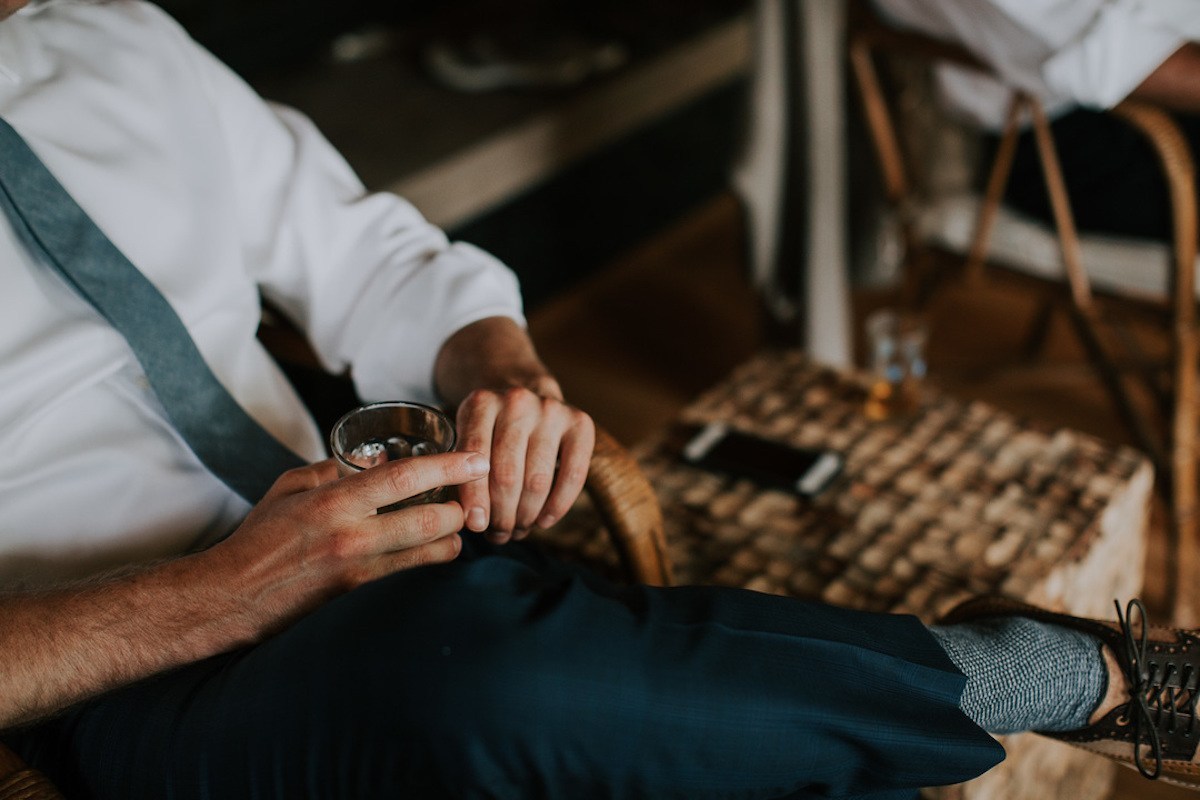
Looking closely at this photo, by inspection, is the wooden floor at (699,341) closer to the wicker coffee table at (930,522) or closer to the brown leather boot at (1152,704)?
the wicker coffee table at (930,522)

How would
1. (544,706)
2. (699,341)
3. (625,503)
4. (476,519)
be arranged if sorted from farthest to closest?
1. (699,341)
2. (625,503)
3. (476,519)
4. (544,706)

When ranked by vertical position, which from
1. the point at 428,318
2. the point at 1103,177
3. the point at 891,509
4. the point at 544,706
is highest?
the point at 1103,177

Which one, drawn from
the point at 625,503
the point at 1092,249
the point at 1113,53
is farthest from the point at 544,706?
the point at 1092,249

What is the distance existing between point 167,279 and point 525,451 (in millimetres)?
422

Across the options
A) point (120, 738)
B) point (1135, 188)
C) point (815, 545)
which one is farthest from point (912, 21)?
point (120, 738)

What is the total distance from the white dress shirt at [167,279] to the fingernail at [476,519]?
0.28 metres

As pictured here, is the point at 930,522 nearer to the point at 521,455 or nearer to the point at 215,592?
the point at 521,455

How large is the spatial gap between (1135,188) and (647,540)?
3.40 ft

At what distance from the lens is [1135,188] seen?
1609 millimetres

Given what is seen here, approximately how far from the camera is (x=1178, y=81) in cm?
141

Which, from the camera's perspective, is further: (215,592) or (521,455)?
(521,455)

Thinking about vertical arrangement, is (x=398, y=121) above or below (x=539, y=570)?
above

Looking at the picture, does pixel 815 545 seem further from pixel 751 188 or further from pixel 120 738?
pixel 751 188

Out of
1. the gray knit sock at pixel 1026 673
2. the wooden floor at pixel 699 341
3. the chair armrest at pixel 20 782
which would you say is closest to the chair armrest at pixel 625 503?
the gray knit sock at pixel 1026 673
